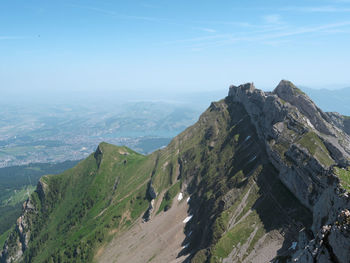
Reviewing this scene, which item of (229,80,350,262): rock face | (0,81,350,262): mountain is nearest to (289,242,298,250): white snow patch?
(0,81,350,262): mountain

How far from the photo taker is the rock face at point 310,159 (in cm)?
3975

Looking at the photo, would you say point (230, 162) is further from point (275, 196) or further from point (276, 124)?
point (275, 196)

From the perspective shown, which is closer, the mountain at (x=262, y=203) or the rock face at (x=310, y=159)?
the rock face at (x=310, y=159)

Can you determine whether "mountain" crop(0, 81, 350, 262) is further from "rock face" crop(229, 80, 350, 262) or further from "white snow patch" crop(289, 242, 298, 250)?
"white snow patch" crop(289, 242, 298, 250)

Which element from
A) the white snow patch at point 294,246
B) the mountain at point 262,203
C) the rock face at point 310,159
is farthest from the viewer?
the white snow patch at point 294,246

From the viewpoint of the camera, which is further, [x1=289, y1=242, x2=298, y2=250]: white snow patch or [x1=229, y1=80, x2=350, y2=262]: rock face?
[x1=289, y1=242, x2=298, y2=250]: white snow patch

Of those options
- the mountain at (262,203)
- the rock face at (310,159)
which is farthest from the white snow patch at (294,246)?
the rock face at (310,159)

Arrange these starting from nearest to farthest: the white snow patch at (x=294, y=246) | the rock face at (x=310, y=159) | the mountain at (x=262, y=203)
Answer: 1. the rock face at (x=310, y=159)
2. the mountain at (x=262, y=203)
3. the white snow patch at (x=294, y=246)

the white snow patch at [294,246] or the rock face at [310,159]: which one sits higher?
the rock face at [310,159]

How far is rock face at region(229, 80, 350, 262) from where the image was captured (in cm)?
3975

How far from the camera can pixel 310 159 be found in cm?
10544

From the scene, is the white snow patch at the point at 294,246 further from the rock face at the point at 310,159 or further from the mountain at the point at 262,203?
the rock face at the point at 310,159

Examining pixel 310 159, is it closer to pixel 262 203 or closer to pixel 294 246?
pixel 262 203

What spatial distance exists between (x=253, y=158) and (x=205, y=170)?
5293 centimetres
